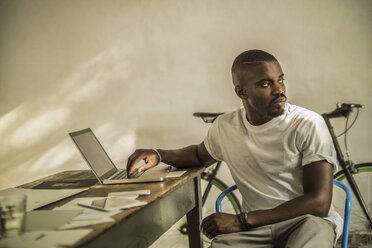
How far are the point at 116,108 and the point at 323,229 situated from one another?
2295 millimetres

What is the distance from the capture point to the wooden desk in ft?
3.33

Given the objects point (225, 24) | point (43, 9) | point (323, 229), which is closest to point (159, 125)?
point (225, 24)

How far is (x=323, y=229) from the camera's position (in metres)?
1.30

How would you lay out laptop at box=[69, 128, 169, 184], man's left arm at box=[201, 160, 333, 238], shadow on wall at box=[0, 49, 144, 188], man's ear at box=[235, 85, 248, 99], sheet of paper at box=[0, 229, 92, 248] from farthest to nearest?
shadow on wall at box=[0, 49, 144, 188] < man's ear at box=[235, 85, 248, 99] < laptop at box=[69, 128, 169, 184] < man's left arm at box=[201, 160, 333, 238] < sheet of paper at box=[0, 229, 92, 248]

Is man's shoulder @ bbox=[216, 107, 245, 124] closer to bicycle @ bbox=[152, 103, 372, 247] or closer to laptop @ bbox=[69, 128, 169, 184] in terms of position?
laptop @ bbox=[69, 128, 169, 184]

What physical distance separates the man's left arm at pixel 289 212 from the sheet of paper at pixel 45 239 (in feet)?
1.96

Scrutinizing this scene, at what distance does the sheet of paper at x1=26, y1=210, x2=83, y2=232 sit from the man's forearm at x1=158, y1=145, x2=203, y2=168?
800 millimetres

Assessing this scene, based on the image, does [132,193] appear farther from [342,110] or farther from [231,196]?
[342,110]

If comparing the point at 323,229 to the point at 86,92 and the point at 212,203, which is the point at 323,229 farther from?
the point at 86,92

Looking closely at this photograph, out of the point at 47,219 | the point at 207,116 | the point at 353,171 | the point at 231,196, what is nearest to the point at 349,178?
the point at 353,171

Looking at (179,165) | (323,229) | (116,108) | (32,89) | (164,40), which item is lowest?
(323,229)

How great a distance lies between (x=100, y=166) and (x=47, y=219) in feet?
2.33

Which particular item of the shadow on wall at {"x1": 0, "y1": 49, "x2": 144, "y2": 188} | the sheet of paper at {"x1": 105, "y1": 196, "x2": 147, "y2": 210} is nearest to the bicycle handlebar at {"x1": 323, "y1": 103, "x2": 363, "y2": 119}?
the shadow on wall at {"x1": 0, "y1": 49, "x2": 144, "y2": 188}

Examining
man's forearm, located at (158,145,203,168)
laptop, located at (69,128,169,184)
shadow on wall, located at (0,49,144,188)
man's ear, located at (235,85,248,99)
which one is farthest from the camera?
shadow on wall, located at (0,49,144,188)
